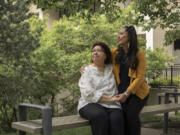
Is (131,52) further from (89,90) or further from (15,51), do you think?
(15,51)

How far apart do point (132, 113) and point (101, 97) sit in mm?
481

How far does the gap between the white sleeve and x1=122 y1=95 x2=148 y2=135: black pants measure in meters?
0.43

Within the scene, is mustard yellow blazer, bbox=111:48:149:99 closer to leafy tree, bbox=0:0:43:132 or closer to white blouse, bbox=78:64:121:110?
white blouse, bbox=78:64:121:110

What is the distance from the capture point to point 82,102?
4.72 m

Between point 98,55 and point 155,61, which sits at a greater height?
point 98,55

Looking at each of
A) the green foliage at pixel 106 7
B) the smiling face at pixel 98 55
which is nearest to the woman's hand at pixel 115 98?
the smiling face at pixel 98 55

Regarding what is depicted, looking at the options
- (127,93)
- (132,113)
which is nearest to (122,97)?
(127,93)

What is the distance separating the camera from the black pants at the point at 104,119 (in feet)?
14.3

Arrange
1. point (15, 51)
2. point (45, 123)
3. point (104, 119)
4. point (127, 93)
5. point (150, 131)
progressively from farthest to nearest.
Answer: point (15, 51) < point (150, 131) < point (127, 93) < point (104, 119) < point (45, 123)

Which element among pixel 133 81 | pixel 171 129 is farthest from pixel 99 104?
pixel 171 129

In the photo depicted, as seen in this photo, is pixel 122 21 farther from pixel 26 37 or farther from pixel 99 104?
pixel 99 104

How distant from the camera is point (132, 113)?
4.64 m

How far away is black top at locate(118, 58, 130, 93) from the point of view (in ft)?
15.9

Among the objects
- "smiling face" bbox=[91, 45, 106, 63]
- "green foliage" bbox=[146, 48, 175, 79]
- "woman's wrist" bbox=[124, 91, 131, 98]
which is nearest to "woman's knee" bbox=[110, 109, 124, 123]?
"woman's wrist" bbox=[124, 91, 131, 98]
